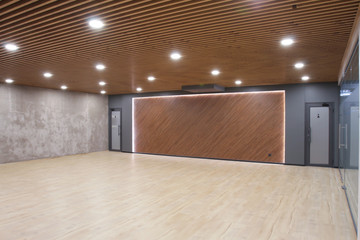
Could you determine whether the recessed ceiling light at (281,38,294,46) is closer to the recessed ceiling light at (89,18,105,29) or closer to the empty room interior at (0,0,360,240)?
the empty room interior at (0,0,360,240)

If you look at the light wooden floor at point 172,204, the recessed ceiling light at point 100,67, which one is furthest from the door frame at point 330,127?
the recessed ceiling light at point 100,67

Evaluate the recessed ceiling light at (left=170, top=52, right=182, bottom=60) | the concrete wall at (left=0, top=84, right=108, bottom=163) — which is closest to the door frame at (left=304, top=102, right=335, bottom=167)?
the recessed ceiling light at (left=170, top=52, right=182, bottom=60)

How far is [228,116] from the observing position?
32.7ft

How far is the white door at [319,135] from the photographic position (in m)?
8.56

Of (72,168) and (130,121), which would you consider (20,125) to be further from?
Answer: (130,121)

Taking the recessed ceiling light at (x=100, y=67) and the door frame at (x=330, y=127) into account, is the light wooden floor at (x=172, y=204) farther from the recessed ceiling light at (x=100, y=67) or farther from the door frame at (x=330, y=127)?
the recessed ceiling light at (x=100, y=67)

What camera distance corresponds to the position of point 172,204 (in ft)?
15.3

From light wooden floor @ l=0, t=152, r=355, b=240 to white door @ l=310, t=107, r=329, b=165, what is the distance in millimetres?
817

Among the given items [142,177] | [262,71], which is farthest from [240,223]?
[262,71]

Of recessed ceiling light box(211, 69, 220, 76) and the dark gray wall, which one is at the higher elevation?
recessed ceiling light box(211, 69, 220, 76)

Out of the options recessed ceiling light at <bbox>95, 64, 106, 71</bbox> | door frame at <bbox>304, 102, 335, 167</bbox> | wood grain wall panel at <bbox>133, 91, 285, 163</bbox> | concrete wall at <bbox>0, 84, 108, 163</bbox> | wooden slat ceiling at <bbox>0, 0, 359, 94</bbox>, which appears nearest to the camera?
wooden slat ceiling at <bbox>0, 0, 359, 94</bbox>

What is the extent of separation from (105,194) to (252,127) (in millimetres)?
6059

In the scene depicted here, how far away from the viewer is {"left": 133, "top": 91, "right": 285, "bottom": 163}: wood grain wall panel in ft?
30.5

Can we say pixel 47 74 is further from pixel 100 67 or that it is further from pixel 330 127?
pixel 330 127
